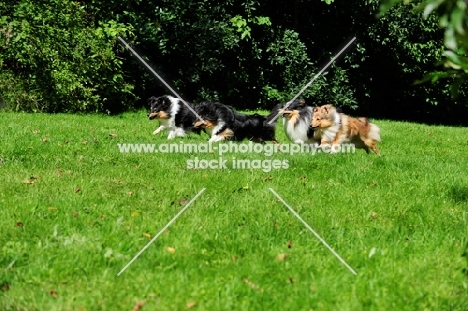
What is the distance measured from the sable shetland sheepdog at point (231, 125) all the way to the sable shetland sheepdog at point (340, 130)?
3.85 feet

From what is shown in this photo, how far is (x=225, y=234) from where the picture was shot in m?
3.93

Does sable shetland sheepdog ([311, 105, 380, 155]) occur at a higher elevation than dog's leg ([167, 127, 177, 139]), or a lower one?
higher

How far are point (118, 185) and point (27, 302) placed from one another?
2421mm

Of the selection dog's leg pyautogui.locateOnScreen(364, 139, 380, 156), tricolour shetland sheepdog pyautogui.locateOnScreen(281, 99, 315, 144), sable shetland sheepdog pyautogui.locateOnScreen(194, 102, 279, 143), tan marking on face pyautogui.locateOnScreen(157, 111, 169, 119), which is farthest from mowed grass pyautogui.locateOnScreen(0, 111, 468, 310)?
tan marking on face pyautogui.locateOnScreen(157, 111, 169, 119)

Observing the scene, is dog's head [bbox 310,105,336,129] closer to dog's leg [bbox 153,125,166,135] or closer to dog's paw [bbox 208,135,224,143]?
dog's paw [bbox 208,135,224,143]

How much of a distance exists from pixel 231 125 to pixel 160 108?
5.14 ft

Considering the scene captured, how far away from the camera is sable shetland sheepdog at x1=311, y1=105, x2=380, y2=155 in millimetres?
7965

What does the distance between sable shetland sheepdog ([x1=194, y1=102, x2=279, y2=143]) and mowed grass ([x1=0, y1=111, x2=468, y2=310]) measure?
6.85 feet

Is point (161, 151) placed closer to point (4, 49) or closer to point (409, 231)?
point (409, 231)

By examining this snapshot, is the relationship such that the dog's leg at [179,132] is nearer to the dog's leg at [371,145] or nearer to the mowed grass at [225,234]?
the mowed grass at [225,234]

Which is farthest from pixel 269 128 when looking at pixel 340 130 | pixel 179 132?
pixel 179 132

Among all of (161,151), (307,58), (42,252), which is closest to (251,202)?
(42,252)

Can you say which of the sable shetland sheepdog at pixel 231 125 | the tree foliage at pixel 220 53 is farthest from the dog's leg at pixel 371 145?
the tree foliage at pixel 220 53

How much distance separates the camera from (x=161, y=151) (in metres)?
7.24
